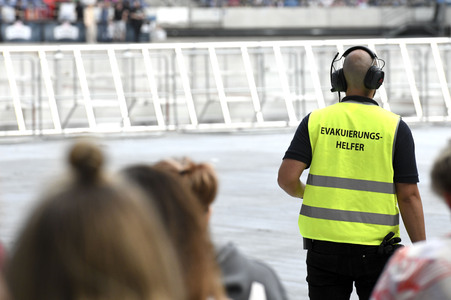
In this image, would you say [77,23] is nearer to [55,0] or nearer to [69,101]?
[55,0]

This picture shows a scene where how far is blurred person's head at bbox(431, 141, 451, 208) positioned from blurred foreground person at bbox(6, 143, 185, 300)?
46.0 inches

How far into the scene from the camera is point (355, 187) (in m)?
4.39

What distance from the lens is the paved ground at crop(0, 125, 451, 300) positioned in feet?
26.6

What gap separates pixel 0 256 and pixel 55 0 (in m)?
36.0

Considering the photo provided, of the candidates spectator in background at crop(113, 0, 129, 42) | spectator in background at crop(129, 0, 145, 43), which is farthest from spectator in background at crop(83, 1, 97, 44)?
spectator in background at crop(129, 0, 145, 43)

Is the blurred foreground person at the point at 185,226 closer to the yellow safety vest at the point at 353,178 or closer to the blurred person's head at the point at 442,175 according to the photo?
the blurred person's head at the point at 442,175

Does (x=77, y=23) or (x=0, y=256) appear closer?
(x=0, y=256)

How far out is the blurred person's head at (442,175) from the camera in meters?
2.69

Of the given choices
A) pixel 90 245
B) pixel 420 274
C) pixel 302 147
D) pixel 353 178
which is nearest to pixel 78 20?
pixel 302 147

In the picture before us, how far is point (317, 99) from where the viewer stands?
1880cm

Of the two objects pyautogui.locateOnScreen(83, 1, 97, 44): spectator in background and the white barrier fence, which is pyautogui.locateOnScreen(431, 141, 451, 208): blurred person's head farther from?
pyautogui.locateOnScreen(83, 1, 97, 44): spectator in background

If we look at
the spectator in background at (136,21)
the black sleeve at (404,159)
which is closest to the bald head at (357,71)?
the black sleeve at (404,159)

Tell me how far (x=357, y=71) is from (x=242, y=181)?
25.2ft

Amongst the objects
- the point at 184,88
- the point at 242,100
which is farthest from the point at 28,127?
the point at 242,100
